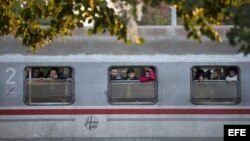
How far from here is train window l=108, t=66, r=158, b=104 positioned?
11000 mm

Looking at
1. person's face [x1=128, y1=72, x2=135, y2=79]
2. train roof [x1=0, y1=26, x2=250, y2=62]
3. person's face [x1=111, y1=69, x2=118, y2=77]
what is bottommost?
person's face [x1=128, y1=72, x2=135, y2=79]

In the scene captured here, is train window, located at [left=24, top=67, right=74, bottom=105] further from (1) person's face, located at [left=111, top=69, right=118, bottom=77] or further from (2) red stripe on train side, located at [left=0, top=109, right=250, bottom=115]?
(1) person's face, located at [left=111, top=69, right=118, bottom=77]

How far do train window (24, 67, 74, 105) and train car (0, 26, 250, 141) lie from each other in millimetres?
18

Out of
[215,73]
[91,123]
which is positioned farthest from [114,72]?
[215,73]

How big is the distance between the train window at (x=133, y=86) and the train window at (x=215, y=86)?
0.76 meters

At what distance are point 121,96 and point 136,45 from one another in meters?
1.00

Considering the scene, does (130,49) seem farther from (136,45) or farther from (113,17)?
(113,17)

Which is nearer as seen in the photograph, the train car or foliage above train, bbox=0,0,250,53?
foliage above train, bbox=0,0,250,53

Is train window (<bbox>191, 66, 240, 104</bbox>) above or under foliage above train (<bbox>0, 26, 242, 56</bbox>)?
under

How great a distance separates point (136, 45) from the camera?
11.2m

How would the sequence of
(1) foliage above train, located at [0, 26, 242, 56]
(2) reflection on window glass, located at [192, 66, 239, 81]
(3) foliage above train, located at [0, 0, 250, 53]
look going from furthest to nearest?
1. (1) foliage above train, located at [0, 26, 242, 56]
2. (2) reflection on window glass, located at [192, 66, 239, 81]
3. (3) foliage above train, located at [0, 0, 250, 53]

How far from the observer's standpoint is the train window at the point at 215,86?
11.1 metres

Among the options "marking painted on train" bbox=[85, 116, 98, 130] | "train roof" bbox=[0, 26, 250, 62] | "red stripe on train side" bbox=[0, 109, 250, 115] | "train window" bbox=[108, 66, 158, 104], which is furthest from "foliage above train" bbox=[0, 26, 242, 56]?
"marking painted on train" bbox=[85, 116, 98, 130]

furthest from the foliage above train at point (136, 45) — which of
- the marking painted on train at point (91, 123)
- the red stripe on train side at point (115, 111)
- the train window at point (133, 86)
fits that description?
the marking painted on train at point (91, 123)
